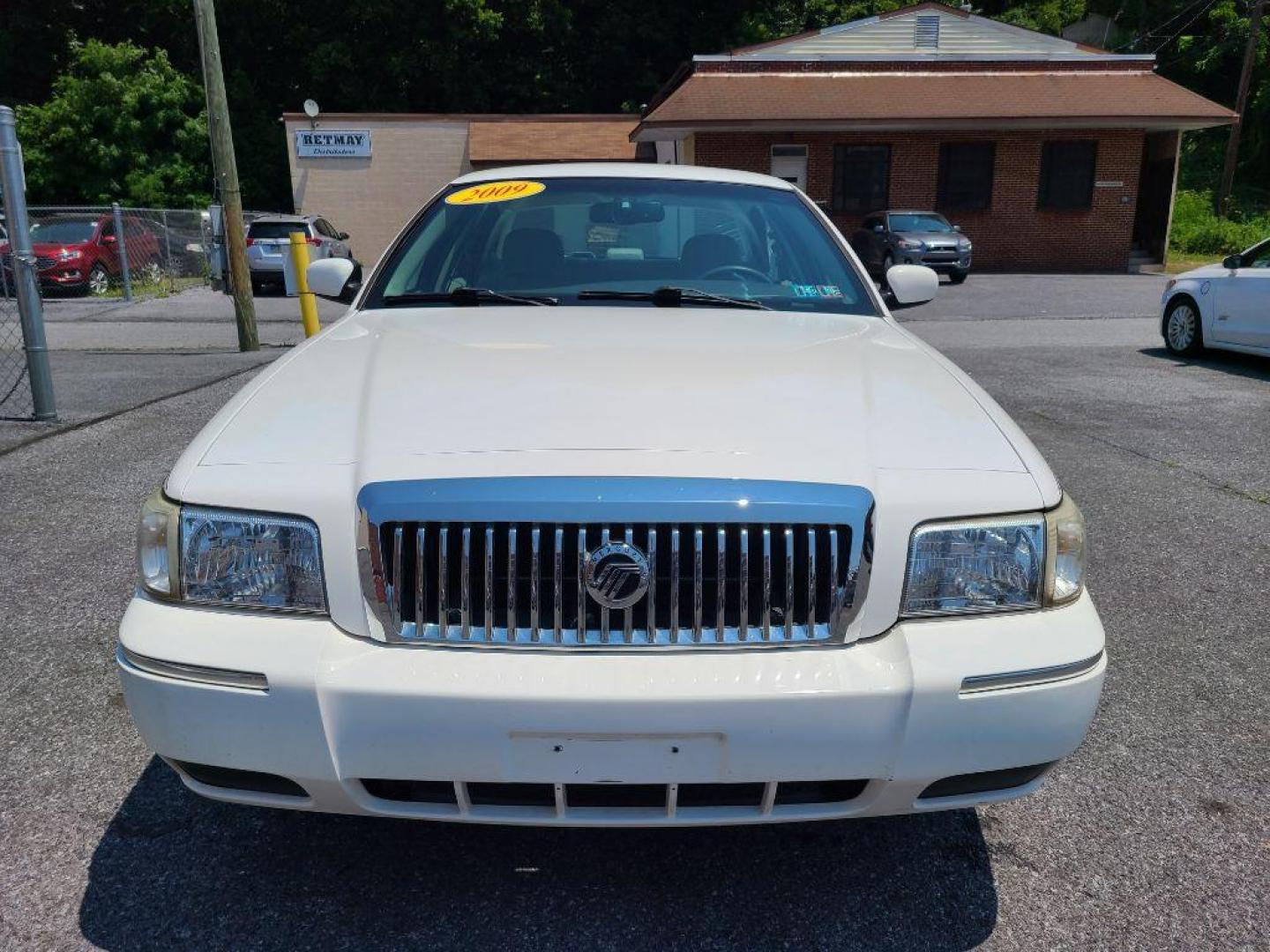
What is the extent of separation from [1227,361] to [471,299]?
1030 centimetres

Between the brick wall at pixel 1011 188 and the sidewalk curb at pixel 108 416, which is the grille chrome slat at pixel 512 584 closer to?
the sidewalk curb at pixel 108 416

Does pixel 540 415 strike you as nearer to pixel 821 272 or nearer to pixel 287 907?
pixel 287 907

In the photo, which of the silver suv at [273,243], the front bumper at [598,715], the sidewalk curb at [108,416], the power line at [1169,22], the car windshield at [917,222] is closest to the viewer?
the front bumper at [598,715]

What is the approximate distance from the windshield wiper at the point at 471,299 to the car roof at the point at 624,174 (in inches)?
27.9

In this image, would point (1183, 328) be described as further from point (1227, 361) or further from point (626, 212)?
point (626, 212)

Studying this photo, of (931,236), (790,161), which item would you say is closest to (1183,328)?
(931,236)

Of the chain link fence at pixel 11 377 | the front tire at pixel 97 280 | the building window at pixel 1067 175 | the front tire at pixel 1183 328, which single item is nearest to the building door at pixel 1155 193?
the building window at pixel 1067 175

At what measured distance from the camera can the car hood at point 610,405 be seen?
2076mm

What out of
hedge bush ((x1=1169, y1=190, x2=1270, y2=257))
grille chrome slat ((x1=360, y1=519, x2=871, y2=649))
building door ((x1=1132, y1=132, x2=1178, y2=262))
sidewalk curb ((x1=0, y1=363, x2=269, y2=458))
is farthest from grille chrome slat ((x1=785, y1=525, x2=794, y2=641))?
hedge bush ((x1=1169, y1=190, x2=1270, y2=257))

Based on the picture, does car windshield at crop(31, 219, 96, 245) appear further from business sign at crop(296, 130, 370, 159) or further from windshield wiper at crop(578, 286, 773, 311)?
windshield wiper at crop(578, 286, 773, 311)

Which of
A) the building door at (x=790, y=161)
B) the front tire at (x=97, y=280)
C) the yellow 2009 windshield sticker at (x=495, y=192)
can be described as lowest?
the front tire at (x=97, y=280)

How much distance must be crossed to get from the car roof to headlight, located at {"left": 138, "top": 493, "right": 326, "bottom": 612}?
7.05ft

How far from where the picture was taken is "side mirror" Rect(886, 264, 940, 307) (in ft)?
13.0

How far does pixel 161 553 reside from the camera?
2.14 metres
